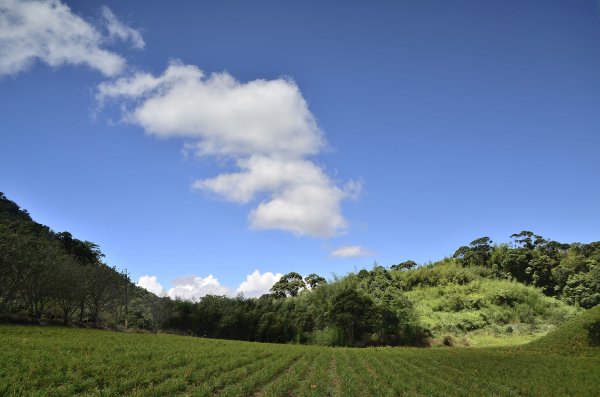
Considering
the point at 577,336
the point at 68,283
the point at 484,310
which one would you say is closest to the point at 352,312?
the point at 484,310

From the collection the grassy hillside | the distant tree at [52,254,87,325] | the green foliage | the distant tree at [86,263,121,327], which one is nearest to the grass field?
the distant tree at [52,254,87,325]

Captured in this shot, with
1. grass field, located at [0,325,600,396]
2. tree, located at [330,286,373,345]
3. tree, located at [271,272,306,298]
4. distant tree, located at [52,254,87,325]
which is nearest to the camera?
grass field, located at [0,325,600,396]

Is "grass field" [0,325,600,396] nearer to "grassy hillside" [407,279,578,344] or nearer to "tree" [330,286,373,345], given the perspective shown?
"tree" [330,286,373,345]

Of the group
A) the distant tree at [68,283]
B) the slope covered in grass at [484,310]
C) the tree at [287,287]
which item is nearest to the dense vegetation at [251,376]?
the distant tree at [68,283]

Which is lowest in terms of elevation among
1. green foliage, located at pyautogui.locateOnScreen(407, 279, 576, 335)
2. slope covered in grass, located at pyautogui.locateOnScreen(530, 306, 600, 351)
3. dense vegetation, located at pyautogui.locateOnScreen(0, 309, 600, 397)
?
dense vegetation, located at pyautogui.locateOnScreen(0, 309, 600, 397)

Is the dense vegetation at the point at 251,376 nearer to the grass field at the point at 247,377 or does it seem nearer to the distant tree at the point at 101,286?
the grass field at the point at 247,377

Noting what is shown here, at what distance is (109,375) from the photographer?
13.7 metres

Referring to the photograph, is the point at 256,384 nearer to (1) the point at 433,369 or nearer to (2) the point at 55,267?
(1) the point at 433,369

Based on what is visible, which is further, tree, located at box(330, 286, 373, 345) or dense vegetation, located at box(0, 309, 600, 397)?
tree, located at box(330, 286, 373, 345)

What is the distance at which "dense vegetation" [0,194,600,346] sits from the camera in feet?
154

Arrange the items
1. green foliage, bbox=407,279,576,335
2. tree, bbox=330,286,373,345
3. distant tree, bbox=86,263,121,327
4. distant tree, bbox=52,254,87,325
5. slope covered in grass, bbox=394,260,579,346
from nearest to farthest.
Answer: distant tree, bbox=52,254,87,325 → distant tree, bbox=86,263,121,327 → slope covered in grass, bbox=394,260,579,346 → tree, bbox=330,286,373,345 → green foliage, bbox=407,279,576,335

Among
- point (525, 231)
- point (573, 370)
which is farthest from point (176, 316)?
point (525, 231)

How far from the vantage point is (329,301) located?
6078 cm

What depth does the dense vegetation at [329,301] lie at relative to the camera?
46.9 m
